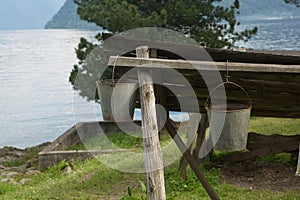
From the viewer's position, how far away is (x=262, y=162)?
8266 millimetres

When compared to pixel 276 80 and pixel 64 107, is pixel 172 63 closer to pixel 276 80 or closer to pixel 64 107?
pixel 276 80

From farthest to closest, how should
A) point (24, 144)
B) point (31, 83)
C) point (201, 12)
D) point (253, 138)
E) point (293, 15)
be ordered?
point (293, 15)
point (31, 83)
point (24, 144)
point (201, 12)
point (253, 138)

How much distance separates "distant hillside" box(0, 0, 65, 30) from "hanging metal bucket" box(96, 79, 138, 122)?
446ft

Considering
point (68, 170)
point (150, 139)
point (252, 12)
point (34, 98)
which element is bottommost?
point (34, 98)

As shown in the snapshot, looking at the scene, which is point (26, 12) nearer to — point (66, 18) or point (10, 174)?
point (66, 18)

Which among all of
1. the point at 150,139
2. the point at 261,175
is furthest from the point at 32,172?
the point at 150,139

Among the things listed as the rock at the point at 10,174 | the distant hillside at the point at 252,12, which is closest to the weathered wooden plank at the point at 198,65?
the rock at the point at 10,174

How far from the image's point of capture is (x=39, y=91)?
164 feet

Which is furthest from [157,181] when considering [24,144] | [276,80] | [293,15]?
[293,15]

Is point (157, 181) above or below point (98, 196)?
above

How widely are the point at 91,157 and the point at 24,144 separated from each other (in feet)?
67.8

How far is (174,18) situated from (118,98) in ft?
34.7

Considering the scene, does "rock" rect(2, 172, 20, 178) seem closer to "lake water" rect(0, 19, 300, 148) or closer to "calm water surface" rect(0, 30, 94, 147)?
"lake water" rect(0, 19, 300, 148)

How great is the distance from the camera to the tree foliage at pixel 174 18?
45.5 ft
